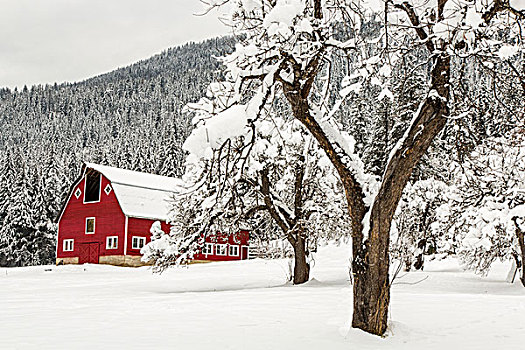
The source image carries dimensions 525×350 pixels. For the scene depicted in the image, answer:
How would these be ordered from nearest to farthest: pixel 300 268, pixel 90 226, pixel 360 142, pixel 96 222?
pixel 300 268, pixel 96 222, pixel 90 226, pixel 360 142

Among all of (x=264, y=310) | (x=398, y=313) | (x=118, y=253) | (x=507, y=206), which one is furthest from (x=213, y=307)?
(x=118, y=253)

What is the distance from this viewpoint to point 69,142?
150250 mm

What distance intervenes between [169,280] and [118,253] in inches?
590

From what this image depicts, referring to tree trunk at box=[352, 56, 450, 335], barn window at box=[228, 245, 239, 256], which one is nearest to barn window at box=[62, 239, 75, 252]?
barn window at box=[228, 245, 239, 256]

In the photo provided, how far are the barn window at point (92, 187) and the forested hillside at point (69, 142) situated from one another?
12222 mm

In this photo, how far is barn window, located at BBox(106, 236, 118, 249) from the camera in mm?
41562

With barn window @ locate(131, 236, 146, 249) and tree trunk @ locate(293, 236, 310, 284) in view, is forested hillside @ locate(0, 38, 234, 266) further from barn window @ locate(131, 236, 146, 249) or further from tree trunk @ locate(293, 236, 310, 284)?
barn window @ locate(131, 236, 146, 249)

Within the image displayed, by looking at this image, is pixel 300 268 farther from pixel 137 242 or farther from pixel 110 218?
pixel 110 218

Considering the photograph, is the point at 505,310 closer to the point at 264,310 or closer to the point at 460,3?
the point at 264,310

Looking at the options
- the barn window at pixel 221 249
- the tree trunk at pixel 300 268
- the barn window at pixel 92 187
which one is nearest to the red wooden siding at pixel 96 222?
the barn window at pixel 92 187

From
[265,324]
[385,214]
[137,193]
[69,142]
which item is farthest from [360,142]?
[69,142]

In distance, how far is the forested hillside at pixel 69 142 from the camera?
56.0 metres

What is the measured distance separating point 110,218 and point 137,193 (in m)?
2.88

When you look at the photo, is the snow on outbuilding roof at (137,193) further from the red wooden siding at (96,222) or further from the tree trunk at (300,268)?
the tree trunk at (300,268)
